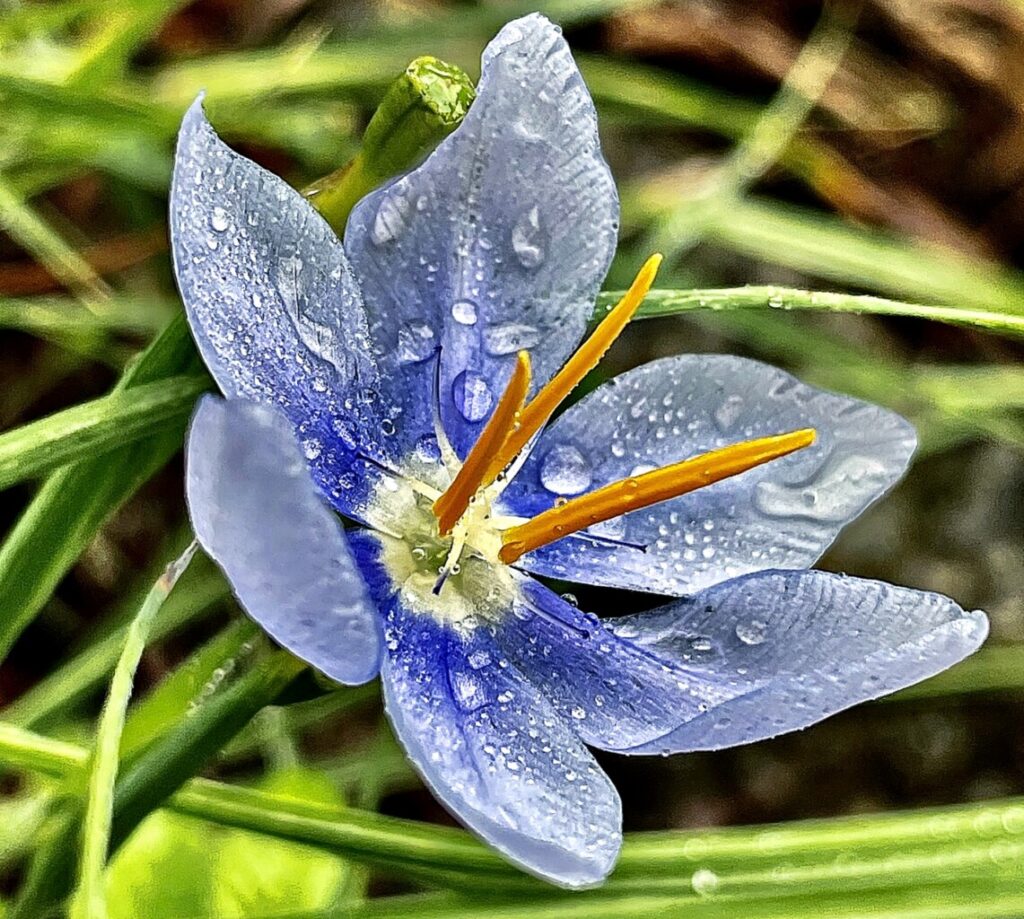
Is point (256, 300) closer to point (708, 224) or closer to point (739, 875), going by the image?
point (739, 875)

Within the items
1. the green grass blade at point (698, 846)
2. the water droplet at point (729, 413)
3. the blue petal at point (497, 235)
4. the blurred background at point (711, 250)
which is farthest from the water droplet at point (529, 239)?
the blurred background at point (711, 250)

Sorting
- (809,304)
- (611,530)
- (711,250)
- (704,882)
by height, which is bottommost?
(711,250)

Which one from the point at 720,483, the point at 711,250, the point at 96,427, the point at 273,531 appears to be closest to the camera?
the point at 273,531

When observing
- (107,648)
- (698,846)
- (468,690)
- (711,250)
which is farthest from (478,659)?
(711,250)

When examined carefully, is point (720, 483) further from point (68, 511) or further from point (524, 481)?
point (68, 511)

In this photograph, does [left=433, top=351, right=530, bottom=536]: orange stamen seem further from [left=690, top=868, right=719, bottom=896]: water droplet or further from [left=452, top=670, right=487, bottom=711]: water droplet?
[left=690, top=868, right=719, bottom=896]: water droplet

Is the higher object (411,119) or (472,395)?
(411,119)

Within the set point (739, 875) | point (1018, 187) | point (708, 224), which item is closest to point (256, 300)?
point (739, 875)
